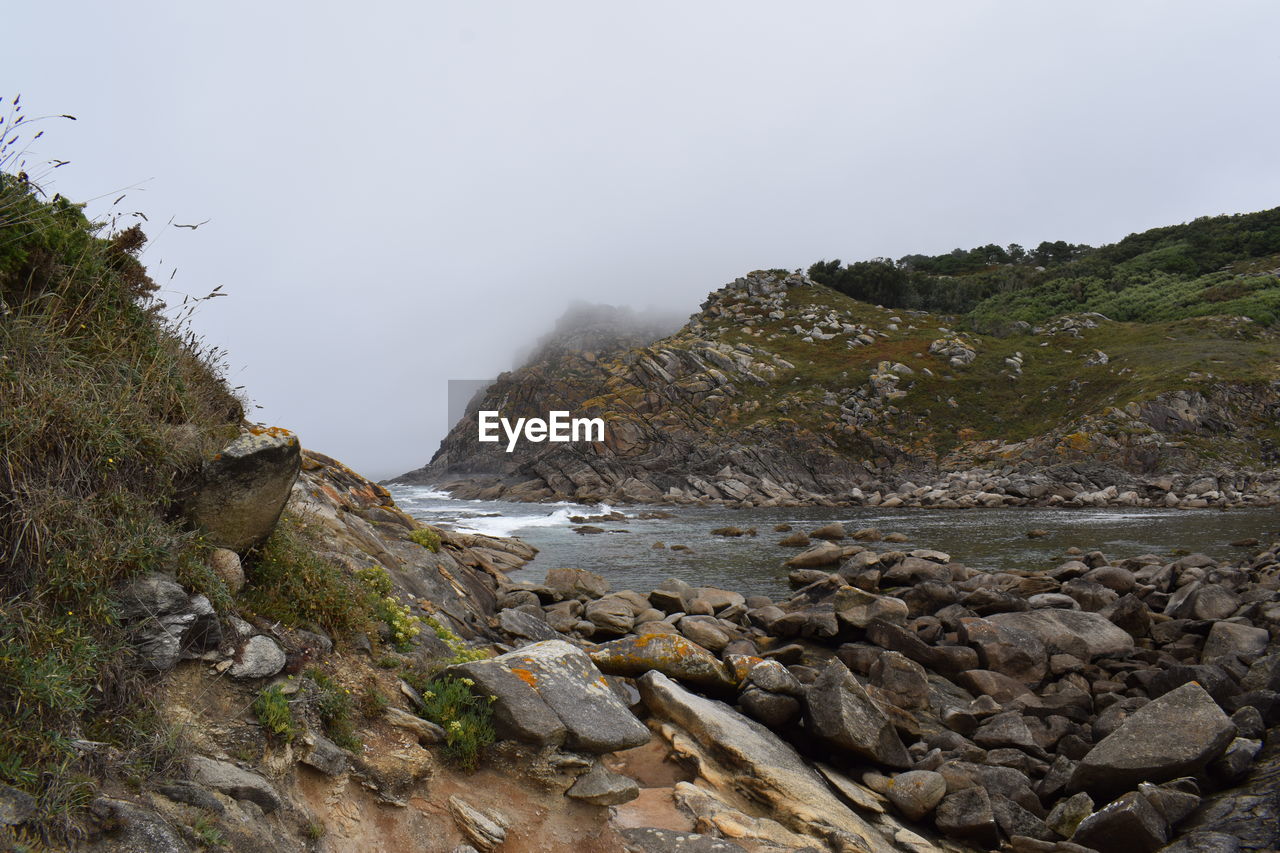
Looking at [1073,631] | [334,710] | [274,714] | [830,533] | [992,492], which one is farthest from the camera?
[992,492]

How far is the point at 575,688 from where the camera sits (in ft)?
24.2

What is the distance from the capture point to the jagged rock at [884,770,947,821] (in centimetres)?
862

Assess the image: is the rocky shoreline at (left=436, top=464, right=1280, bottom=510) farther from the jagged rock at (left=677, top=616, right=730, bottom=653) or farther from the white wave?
the jagged rock at (left=677, top=616, right=730, bottom=653)

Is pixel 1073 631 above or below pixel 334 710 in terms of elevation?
below

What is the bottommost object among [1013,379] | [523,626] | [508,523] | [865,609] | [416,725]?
[508,523]

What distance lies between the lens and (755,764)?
311 inches

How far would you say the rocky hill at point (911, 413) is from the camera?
51.2 meters

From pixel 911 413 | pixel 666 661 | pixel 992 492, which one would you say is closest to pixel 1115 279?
pixel 911 413

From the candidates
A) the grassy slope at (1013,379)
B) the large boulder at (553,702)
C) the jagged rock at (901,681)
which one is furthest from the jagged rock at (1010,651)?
the grassy slope at (1013,379)

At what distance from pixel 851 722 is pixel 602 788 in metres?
4.79

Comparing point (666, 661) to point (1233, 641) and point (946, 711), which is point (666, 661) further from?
point (1233, 641)

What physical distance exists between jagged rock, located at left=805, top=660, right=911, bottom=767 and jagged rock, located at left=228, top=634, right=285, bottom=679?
7.53 m

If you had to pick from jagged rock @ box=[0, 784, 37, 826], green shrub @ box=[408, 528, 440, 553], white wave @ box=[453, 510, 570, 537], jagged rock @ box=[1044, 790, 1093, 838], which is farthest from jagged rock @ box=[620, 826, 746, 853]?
white wave @ box=[453, 510, 570, 537]

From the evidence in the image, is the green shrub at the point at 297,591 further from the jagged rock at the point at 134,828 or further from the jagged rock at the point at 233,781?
the jagged rock at the point at 134,828
